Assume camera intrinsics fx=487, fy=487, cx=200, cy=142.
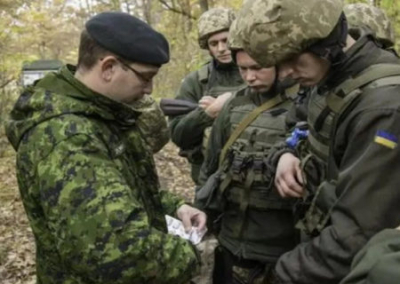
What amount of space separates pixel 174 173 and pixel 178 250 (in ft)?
25.5

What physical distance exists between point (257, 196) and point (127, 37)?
129 cm

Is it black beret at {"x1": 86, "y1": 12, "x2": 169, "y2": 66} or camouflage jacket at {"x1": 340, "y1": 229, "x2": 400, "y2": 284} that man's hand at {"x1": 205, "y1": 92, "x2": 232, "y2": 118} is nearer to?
black beret at {"x1": 86, "y1": 12, "x2": 169, "y2": 66}

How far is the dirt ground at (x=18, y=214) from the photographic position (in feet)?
19.0

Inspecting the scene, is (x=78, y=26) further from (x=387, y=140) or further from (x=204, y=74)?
(x=387, y=140)

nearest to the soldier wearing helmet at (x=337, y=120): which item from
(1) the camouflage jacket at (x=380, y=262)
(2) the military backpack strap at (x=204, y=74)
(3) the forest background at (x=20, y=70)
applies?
(1) the camouflage jacket at (x=380, y=262)

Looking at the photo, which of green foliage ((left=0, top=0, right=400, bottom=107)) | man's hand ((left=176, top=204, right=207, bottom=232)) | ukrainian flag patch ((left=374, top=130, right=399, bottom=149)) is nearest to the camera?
ukrainian flag patch ((left=374, top=130, right=399, bottom=149))

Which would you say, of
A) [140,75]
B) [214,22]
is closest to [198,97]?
[214,22]

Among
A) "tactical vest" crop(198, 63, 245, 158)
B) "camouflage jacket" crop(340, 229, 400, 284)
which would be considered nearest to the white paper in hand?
"tactical vest" crop(198, 63, 245, 158)

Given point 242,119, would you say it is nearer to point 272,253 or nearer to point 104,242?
point 272,253

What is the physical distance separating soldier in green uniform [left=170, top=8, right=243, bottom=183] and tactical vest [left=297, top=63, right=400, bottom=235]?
6.11 ft

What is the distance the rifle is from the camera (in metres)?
4.27

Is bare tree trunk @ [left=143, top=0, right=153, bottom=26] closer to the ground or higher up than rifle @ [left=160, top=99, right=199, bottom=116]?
closer to the ground

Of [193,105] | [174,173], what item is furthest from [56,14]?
[193,105]

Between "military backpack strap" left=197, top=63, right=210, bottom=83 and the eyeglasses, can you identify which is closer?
the eyeglasses
